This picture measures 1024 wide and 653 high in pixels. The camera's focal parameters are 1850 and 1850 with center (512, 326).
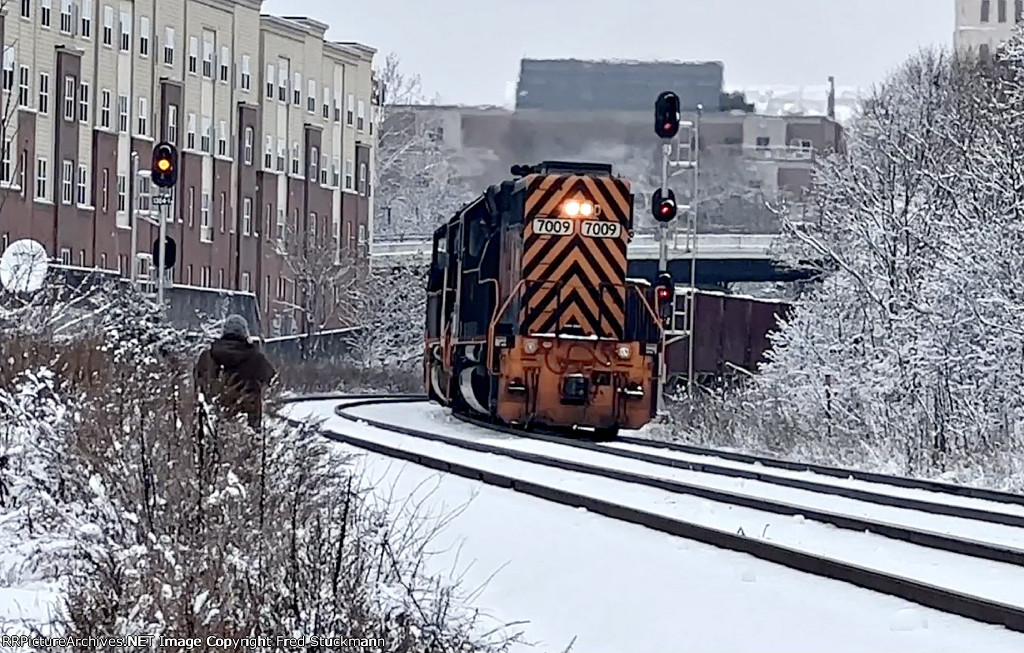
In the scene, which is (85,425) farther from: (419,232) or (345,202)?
(419,232)

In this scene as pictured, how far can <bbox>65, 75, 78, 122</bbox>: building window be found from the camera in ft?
222

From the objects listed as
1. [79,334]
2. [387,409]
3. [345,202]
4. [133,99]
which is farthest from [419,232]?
[79,334]

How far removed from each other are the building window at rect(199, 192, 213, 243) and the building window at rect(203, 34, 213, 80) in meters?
5.00

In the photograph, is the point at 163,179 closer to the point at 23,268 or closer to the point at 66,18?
the point at 23,268

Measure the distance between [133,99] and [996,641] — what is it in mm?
67058

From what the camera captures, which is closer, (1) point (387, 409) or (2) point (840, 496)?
(2) point (840, 496)

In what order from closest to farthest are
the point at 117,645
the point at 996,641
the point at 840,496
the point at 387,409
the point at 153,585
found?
the point at 117,645 → the point at 153,585 → the point at 996,641 → the point at 840,496 → the point at 387,409

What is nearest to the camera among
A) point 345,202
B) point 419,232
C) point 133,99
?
point 133,99

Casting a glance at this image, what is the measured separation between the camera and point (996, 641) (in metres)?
8.62

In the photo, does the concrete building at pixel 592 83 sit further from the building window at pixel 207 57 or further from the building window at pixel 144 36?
the building window at pixel 144 36

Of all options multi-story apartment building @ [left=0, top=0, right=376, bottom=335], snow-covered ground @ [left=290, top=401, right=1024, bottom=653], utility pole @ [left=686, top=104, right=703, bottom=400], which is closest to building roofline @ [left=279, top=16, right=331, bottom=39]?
multi-story apartment building @ [left=0, top=0, right=376, bottom=335]

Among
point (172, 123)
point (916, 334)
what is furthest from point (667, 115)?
point (172, 123)

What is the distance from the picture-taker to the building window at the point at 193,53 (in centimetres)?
7575

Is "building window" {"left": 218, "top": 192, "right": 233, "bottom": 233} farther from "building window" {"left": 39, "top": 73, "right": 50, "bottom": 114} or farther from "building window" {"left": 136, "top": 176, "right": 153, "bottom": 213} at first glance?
"building window" {"left": 39, "top": 73, "right": 50, "bottom": 114}
